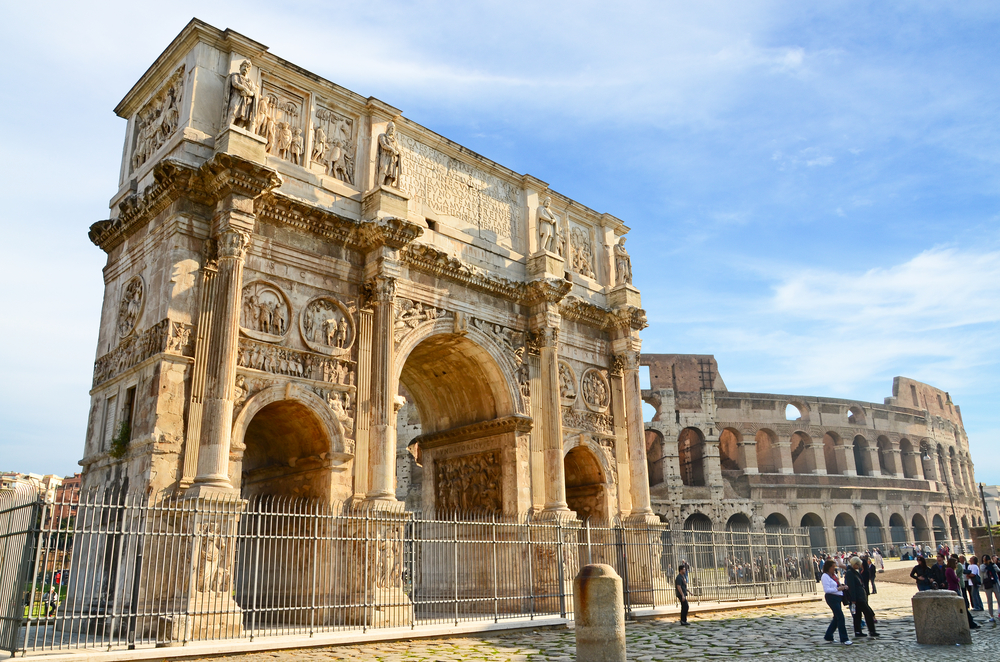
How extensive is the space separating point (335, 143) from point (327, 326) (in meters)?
3.74

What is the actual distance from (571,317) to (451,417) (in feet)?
12.5

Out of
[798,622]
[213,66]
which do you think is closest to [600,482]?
[798,622]

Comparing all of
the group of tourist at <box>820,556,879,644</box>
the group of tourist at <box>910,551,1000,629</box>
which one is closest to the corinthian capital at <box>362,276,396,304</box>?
the group of tourist at <box>820,556,879,644</box>

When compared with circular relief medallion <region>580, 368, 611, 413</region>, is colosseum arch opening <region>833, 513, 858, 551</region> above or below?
below

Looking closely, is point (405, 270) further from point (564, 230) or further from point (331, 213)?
point (564, 230)

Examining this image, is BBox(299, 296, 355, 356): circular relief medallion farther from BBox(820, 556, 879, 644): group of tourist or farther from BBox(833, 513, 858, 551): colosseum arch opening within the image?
BBox(833, 513, 858, 551): colosseum arch opening

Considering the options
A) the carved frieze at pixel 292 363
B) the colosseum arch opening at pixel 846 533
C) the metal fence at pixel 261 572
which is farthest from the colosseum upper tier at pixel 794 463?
the carved frieze at pixel 292 363

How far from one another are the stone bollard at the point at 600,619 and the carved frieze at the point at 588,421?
1088 centimetres

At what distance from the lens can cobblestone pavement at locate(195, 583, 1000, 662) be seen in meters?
8.99

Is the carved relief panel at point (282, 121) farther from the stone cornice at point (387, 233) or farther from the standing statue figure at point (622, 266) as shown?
the standing statue figure at point (622, 266)

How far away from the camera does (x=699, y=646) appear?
1014 cm

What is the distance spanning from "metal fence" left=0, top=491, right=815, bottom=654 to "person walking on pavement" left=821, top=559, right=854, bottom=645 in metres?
4.23

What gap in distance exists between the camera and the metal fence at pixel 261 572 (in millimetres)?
8672

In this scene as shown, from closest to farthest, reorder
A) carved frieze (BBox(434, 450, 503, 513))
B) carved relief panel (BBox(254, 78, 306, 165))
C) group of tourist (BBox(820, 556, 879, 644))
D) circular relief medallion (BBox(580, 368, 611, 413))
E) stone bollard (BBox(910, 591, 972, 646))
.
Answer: stone bollard (BBox(910, 591, 972, 646)) → group of tourist (BBox(820, 556, 879, 644)) → carved relief panel (BBox(254, 78, 306, 165)) → carved frieze (BBox(434, 450, 503, 513)) → circular relief medallion (BBox(580, 368, 611, 413))
